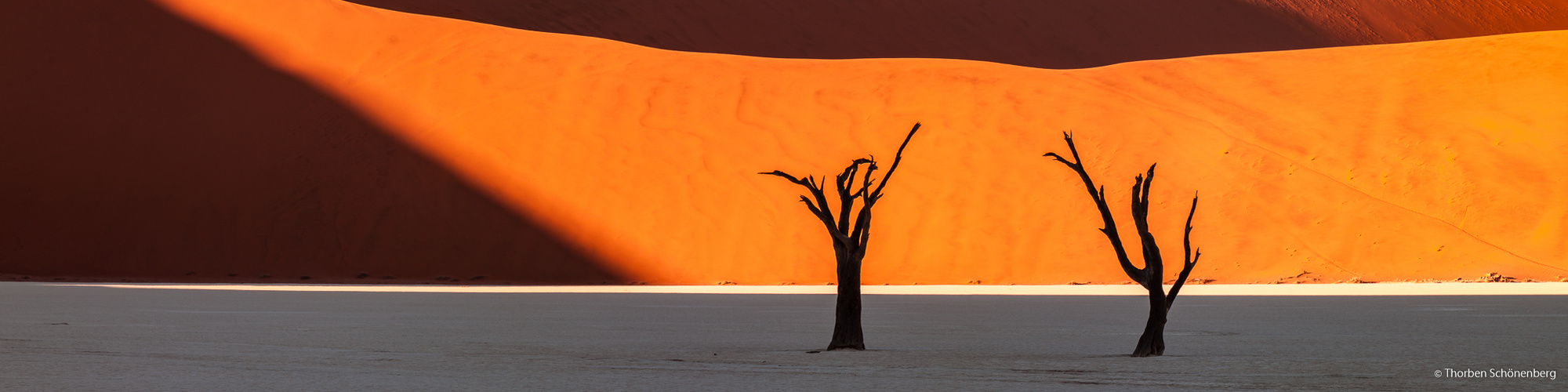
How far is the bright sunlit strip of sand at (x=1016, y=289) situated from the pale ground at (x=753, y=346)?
15.3 ft

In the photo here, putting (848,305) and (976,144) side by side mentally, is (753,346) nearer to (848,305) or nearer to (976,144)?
(848,305)

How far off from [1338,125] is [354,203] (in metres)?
25.3

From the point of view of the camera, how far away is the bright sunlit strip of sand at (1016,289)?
2447 cm

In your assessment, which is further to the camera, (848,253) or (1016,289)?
(1016,289)

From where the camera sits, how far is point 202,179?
124ft

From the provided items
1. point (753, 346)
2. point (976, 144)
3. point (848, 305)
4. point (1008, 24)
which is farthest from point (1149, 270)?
point (1008, 24)

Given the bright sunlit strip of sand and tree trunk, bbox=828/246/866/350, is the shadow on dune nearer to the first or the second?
the bright sunlit strip of sand

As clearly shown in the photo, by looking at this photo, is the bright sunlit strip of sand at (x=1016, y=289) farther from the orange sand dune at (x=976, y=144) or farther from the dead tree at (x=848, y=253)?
the dead tree at (x=848, y=253)

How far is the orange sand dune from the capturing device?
107 feet

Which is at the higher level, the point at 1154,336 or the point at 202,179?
the point at 202,179

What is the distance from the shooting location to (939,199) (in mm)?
35281

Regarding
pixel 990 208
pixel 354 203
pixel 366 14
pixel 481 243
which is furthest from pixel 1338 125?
pixel 366 14

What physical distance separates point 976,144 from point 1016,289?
10351mm

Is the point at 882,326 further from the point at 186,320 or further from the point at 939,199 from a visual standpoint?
the point at 939,199
